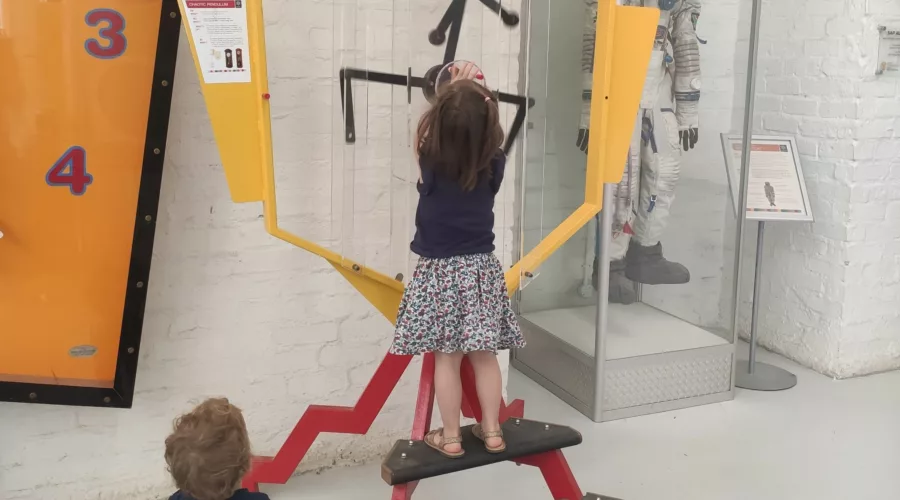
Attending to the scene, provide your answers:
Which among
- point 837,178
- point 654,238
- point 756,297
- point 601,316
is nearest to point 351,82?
point 601,316

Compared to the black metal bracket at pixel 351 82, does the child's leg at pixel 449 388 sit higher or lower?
lower

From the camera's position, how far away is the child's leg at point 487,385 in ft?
6.09

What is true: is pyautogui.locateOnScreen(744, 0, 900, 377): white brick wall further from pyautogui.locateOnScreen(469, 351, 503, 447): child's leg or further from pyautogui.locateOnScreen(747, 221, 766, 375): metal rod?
pyautogui.locateOnScreen(469, 351, 503, 447): child's leg

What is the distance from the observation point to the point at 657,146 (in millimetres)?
3014

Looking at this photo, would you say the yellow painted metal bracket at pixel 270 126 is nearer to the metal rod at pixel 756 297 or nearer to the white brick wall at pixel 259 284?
the white brick wall at pixel 259 284

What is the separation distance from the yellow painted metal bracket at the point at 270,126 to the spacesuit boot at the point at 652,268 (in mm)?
1177

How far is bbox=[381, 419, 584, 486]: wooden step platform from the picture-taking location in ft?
5.68

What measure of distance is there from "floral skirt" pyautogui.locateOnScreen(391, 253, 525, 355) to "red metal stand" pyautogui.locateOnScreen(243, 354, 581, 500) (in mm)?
122

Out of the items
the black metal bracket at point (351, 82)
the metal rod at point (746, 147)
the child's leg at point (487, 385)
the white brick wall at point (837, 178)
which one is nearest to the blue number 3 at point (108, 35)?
the black metal bracket at point (351, 82)

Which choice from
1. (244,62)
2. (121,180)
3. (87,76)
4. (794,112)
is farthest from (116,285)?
(794,112)

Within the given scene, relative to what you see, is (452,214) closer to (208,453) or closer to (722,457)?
(208,453)

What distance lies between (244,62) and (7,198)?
69 cm

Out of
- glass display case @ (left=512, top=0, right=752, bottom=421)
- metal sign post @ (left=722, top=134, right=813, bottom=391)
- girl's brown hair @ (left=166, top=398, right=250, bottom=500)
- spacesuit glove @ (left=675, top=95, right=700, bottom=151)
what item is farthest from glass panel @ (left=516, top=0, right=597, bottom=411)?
girl's brown hair @ (left=166, top=398, right=250, bottom=500)

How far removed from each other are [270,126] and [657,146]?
5.59ft
